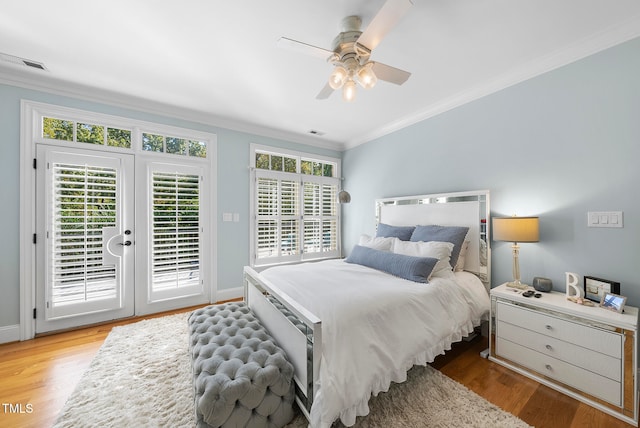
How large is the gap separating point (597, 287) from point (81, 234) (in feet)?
16.2

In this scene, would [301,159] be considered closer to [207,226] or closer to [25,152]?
[207,226]

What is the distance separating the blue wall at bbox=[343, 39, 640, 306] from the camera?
6.15 ft

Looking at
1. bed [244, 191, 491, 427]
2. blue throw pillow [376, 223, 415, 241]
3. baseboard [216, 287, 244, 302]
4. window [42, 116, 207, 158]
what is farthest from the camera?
baseboard [216, 287, 244, 302]

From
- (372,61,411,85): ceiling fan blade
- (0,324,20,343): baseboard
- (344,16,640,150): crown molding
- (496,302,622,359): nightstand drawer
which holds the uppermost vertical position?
(344,16,640,150): crown molding

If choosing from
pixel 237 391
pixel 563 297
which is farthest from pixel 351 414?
pixel 563 297

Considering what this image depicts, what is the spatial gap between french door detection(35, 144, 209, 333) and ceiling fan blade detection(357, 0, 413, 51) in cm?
279

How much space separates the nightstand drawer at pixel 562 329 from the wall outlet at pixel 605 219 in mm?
864

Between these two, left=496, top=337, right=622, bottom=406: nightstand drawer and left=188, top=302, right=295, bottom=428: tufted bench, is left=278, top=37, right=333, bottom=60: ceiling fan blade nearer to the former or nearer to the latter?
left=188, top=302, right=295, bottom=428: tufted bench

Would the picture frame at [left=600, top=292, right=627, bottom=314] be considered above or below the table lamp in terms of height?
below

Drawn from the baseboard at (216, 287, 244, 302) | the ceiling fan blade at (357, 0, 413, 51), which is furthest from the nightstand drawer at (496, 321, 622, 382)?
the baseboard at (216, 287, 244, 302)

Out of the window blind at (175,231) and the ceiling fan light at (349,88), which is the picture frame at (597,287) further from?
the window blind at (175,231)

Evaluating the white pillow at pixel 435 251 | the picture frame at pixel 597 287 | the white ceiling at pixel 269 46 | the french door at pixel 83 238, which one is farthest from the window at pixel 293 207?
the picture frame at pixel 597 287

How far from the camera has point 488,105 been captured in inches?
105

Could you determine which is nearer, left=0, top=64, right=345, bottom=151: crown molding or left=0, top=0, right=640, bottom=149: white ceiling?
left=0, top=0, right=640, bottom=149: white ceiling
